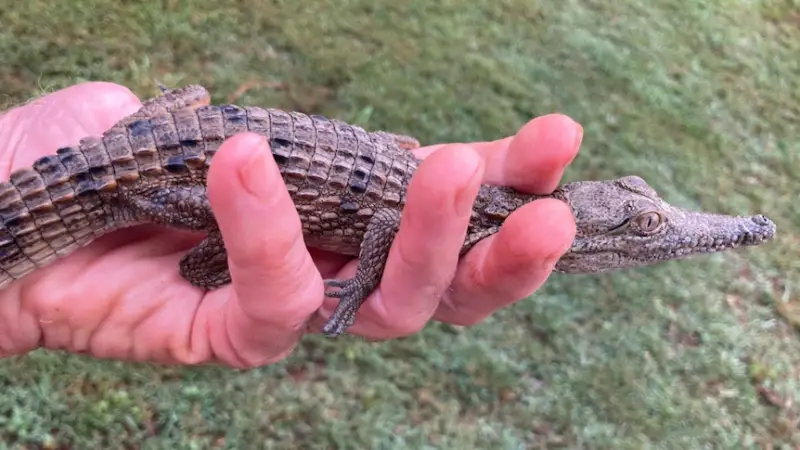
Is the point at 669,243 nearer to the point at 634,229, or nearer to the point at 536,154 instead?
the point at 634,229

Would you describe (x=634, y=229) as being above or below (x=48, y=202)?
below

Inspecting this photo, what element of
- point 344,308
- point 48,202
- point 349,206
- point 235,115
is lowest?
point 344,308

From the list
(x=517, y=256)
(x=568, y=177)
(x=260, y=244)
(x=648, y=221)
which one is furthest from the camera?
(x=568, y=177)

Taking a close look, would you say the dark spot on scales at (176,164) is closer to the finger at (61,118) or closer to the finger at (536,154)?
the finger at (61,118)

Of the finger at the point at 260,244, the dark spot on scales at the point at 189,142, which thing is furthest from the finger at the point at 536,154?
the dark spot on scales at the point at 189,142

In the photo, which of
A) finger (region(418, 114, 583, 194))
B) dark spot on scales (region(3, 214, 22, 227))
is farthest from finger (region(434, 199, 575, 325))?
dark spot on scales (region(3, 214, 22, 227))

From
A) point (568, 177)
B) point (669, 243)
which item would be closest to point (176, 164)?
point (669, 243)

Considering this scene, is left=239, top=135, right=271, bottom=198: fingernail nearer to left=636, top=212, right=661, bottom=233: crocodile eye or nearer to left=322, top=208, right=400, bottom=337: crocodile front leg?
left=322, top=208, right=400, bottom=337: crocodile front leg

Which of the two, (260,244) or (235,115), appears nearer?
(260,244)

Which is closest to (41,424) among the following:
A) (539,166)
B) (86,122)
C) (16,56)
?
(86,122)
